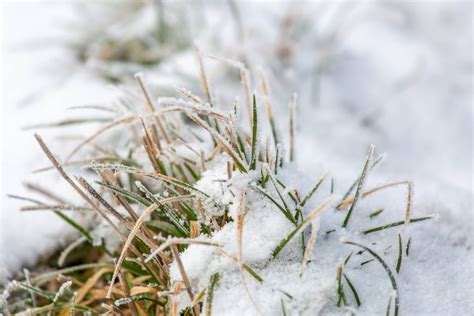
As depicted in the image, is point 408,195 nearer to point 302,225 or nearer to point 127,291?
point 302,225

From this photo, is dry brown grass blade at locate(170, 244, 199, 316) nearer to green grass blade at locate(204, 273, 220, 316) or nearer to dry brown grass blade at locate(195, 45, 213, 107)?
green grass blade at locate(204, 273, 220, 316)

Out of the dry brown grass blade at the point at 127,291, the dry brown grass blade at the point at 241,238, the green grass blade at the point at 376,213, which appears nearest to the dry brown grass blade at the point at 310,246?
the dry brown grass blade at the point at 241,238

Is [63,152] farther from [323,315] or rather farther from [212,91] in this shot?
[323,315]

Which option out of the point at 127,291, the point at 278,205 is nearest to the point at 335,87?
the point at 278,205

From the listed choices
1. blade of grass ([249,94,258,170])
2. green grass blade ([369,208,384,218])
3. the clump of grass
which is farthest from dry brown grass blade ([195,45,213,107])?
green grass blade ([369,208,384,218])

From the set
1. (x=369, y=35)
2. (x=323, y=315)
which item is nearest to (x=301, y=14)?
(x=369, y=35)
